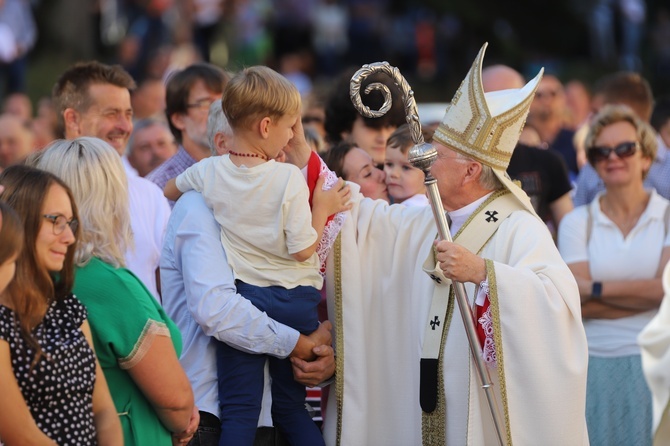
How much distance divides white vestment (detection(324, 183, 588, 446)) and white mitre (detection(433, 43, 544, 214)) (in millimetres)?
276

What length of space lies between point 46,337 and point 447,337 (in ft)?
6.62

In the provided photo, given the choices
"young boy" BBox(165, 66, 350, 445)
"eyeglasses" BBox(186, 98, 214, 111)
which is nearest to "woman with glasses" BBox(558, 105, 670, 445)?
"eyeglasses" BBox(186, 98, 214, 111)

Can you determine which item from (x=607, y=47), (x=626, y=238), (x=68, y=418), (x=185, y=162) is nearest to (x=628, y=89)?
(x=626, y=238)

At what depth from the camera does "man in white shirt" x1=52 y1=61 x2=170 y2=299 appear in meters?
6.39

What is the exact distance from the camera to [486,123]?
5.52 meters

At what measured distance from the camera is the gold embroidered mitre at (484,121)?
5523 mm

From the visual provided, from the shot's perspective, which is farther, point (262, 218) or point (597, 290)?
point (597, 290)

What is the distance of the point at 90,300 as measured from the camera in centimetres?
458

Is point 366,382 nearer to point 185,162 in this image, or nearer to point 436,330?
point 436,330

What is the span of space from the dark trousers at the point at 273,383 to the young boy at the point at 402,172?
4.11 feet

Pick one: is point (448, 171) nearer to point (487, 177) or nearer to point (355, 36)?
point (487, 177)

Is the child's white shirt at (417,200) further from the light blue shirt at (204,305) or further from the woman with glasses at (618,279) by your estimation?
the light blue shirt at (204,305)

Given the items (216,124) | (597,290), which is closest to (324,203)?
(216,124)

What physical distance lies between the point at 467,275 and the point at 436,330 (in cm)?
48
